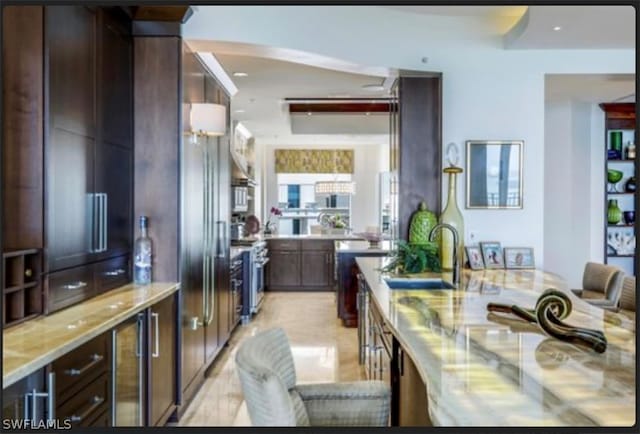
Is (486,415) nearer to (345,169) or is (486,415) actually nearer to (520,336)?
(520,336)

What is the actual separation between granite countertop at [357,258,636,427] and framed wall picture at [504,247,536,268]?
153cm

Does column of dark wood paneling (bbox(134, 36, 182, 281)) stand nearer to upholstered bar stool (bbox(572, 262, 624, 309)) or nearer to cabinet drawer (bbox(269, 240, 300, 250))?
upholstered bar stool (bbox(572, 262, 624, 309))

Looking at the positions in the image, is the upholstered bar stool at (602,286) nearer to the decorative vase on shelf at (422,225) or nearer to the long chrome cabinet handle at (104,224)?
the decorative vase on shelf at (422,225)

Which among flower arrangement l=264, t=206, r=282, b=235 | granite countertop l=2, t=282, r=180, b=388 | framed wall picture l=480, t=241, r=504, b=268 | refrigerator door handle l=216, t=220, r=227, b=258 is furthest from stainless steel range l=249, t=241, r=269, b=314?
granite countertop l=2, t=282, r=180, b=388

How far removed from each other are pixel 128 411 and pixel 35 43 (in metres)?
1.71

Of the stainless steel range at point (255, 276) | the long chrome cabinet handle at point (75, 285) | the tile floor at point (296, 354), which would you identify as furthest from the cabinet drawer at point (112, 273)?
the stainless steel range at point (255, 276)

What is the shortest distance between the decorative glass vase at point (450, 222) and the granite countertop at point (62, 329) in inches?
77.7

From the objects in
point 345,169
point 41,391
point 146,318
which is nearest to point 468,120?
point 146,318

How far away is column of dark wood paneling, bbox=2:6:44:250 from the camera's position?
218 centimetres

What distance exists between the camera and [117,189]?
3.07 metres

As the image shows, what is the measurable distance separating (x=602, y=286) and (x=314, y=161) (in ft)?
25.0

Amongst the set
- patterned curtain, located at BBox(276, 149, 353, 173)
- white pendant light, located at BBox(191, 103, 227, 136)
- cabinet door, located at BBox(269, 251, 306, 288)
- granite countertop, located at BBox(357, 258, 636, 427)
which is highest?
patterned curtain, located at BBox(276, 149, 353, 173)

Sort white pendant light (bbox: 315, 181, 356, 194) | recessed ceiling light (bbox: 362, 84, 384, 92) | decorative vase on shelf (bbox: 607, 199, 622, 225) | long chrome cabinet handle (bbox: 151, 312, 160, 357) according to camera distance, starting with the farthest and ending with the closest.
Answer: white pendant light (bbox: 315, 181, 356, 194)
decorative vase on shelf (bbox: 607, 199, 622, 225)
recessed ceiling light (bbox: 362, 84, 384, 92)
long chrome cabinet handle (bbox: 151, 312, 160, 357)

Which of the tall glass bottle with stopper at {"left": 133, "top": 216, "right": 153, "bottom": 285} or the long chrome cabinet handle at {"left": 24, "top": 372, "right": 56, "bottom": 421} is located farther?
the tall glass bottle with stopper at {"left": 133, "top": 216, "right": 153, "bottom": 285}
